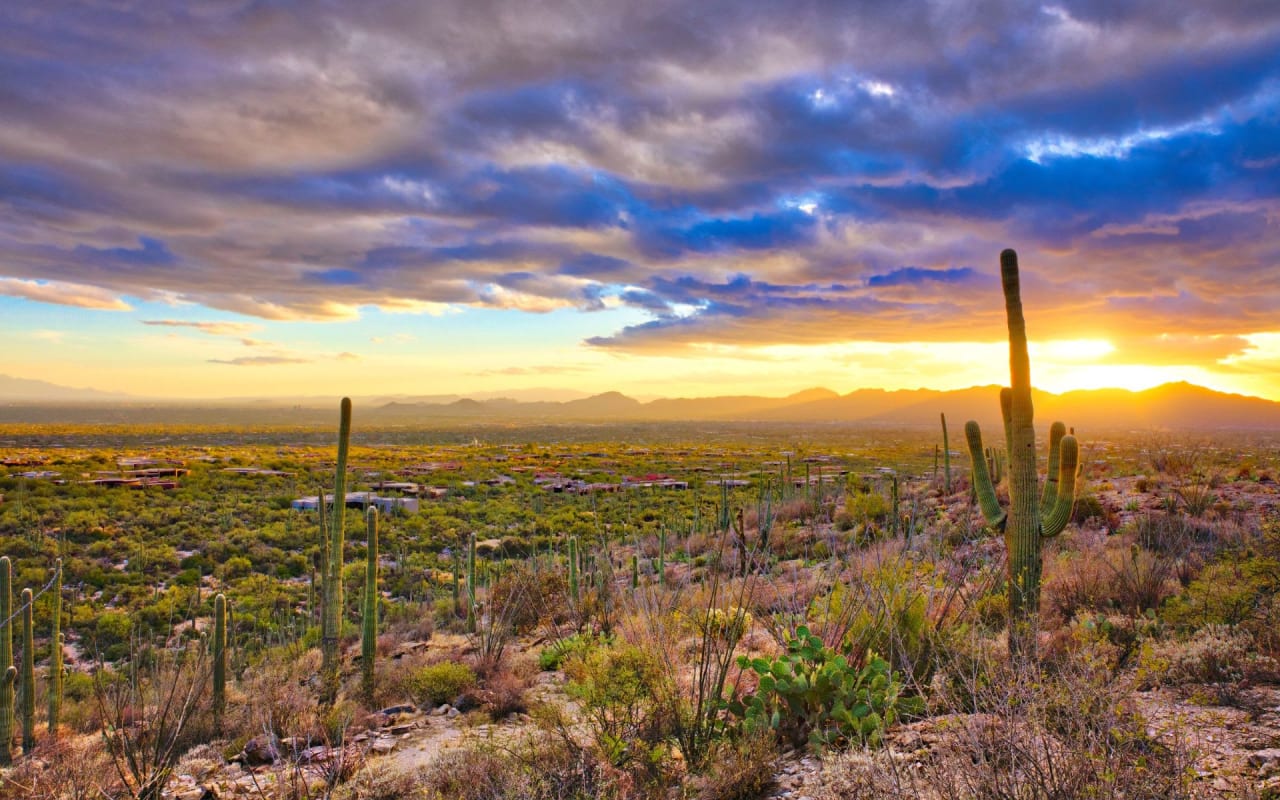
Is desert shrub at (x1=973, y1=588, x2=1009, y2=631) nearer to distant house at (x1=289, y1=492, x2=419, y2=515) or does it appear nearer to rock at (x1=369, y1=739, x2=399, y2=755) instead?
rock at (x1=369, y1=739, x2=399, y2=755)

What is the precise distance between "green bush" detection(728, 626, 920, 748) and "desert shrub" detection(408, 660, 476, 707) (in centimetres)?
418

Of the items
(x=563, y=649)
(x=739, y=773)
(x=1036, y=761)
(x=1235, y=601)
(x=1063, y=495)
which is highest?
(x=1063, y=495)

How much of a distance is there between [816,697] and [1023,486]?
4.03m

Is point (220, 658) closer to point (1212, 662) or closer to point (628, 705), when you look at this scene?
point (628, 705)

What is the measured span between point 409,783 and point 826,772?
355 cm

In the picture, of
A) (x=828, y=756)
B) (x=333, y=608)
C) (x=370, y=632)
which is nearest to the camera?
(x=828, y=756)

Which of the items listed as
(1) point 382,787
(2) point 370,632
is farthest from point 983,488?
(2) point 370,632

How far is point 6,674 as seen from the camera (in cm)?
801

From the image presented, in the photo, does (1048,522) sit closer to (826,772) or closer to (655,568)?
(826,772)

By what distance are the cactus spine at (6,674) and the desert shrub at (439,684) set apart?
4.52 meters

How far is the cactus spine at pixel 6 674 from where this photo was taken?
7910mm

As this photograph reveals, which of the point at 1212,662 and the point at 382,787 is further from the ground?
the point at 1212,662

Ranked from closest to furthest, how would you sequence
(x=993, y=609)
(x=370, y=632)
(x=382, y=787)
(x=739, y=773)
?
(x=739, y=773) < (x=382, y=787) < (x=993, y=609) < (x=370, y=632)

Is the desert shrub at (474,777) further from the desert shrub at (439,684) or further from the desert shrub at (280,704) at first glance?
the desert shrub at (439,684)
